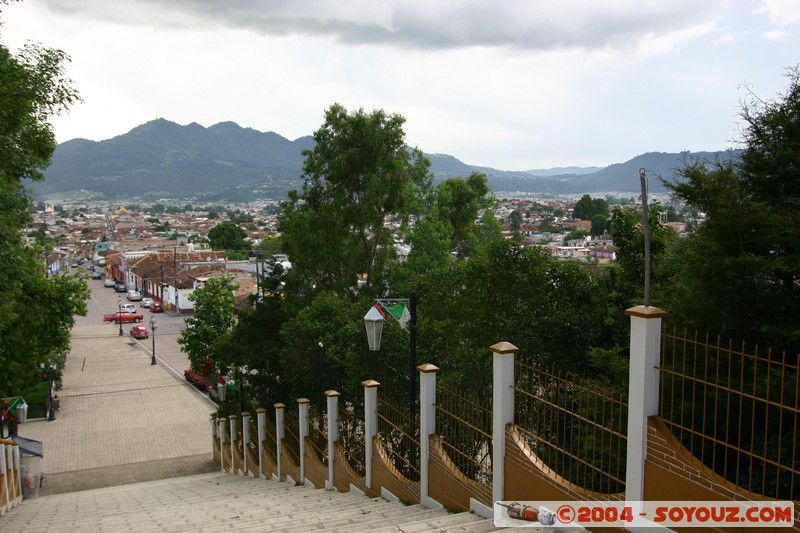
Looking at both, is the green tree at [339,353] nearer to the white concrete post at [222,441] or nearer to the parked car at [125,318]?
the white concrete post at [222,441]

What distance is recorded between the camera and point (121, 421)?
23.6 m

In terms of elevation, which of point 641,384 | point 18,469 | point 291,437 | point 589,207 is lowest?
point 18,469

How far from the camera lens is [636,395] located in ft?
15.0

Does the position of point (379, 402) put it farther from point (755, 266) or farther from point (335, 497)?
point (755, 266)

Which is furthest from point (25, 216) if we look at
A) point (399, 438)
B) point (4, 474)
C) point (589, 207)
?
point (589, 207)

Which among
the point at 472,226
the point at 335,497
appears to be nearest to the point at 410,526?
the point at 335,497

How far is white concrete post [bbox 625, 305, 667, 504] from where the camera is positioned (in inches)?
177

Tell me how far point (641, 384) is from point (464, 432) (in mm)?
2527

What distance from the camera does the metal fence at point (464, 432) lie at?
20.8 feet

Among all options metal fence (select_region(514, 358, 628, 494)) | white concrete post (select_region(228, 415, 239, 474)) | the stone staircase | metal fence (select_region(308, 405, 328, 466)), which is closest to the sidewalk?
white concrete post (select_region(228, 415, 239, 474))

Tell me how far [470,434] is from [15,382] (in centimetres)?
1933

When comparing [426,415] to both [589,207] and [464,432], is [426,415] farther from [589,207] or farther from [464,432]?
[589,207]

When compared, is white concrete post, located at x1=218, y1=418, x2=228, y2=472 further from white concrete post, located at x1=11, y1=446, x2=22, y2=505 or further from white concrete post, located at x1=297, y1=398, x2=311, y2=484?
white concrete post, located at x1=297, y1=398, x2=311, y2=484

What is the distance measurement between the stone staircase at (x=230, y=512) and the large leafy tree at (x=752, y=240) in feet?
15.2
